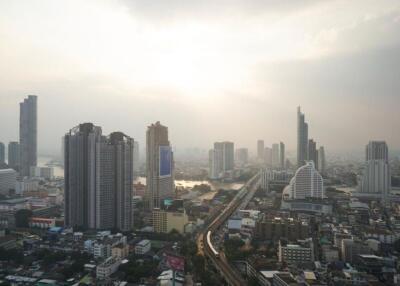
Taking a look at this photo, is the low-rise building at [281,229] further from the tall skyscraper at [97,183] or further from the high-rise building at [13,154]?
the high-rise building at [13,154]

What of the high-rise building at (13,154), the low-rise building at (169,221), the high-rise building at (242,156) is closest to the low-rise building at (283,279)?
the low-rise building at (169,221)

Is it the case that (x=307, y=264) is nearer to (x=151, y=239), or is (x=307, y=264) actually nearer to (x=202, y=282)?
(x=202, y=282)

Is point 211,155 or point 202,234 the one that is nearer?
point 202,234

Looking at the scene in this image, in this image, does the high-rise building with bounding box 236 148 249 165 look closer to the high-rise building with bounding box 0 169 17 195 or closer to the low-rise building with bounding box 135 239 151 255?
the high-rise building with bounding box 0 169 17 195

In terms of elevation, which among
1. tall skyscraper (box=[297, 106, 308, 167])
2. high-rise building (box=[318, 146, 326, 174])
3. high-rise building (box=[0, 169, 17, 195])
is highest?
tall skyscraper (box=[297, 106, 308, 167])

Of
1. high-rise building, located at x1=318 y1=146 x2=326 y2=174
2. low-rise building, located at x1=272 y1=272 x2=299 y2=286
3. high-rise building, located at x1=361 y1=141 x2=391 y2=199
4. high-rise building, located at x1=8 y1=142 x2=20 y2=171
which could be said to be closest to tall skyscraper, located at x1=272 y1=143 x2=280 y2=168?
high-rise building, located at x1=318 y1=146 x2=326 y2=174

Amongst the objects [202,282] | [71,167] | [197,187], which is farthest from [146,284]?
[197,187]
